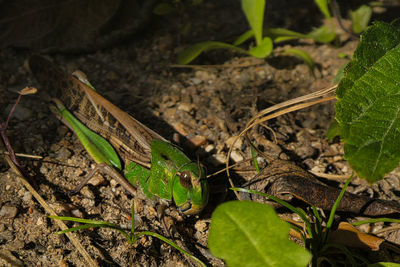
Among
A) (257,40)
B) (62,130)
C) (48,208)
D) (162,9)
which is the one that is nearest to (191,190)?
(48,208)

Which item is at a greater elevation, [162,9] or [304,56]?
[162,9]

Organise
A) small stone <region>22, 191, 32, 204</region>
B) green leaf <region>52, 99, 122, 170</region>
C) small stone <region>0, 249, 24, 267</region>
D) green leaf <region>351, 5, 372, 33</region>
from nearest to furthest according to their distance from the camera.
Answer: small stone <region>0, 249, 24, 267</region>
small stone <region>22, 191, 32, 204</region>
green leaf <region>52, 99, 122, 170</region>
green leaf <region>351, 5, 372, 33</region>

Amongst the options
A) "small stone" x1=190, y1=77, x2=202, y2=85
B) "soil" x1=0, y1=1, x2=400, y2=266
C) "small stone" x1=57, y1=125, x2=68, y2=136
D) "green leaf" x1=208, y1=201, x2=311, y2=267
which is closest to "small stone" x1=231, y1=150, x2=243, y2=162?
"soil" x1=0, y1=1, x2=400, y2=266

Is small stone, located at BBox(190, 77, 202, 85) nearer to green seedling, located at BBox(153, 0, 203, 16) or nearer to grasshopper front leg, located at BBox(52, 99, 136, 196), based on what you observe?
green seedling, located at BBox(153, 0, 203, 16)

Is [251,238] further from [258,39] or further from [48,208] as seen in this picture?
[258,39]

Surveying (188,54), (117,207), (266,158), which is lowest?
(117,207)

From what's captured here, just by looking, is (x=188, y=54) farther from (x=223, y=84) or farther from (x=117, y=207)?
(x=117, y=207)

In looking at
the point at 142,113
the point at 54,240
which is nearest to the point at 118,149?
the point at 142,113
